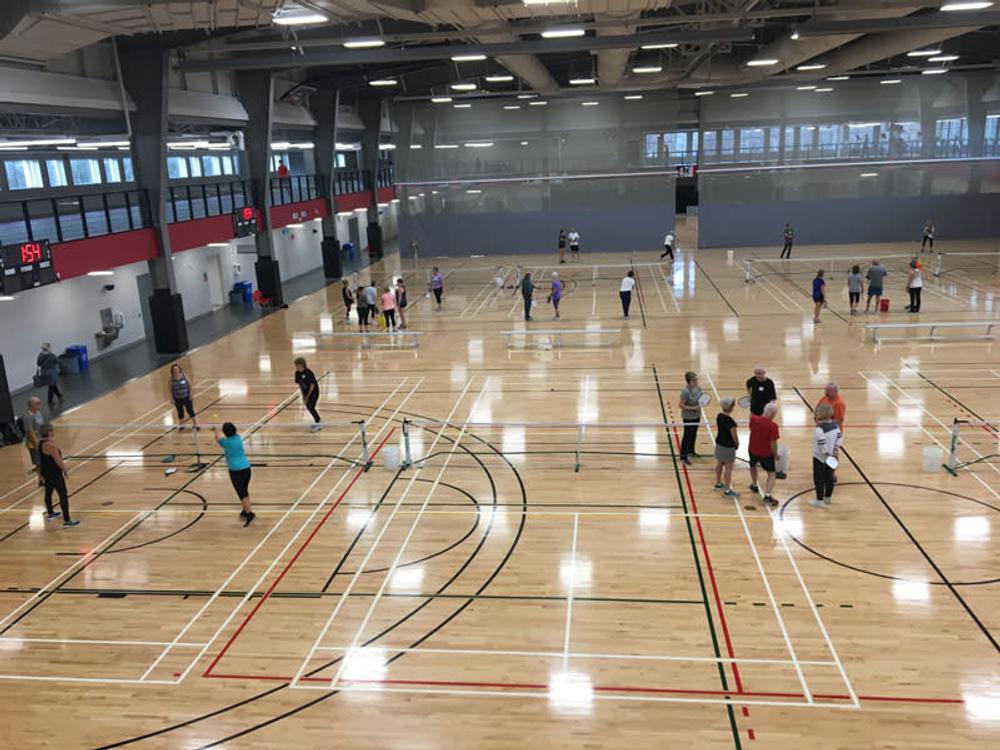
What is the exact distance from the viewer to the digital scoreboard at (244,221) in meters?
26.2

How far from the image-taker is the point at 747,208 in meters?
39.2

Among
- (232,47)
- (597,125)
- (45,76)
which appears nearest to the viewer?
(45,76)

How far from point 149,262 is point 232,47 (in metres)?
6.52

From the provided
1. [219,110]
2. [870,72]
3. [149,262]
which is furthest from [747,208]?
[149,262]

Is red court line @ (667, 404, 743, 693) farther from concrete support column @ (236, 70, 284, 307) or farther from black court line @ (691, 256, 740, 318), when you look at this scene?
concrete support column @ (236, 70, 284, 307)

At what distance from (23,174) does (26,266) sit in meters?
7.09

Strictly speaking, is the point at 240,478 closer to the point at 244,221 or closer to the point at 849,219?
the point at 244,221

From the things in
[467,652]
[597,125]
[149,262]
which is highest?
[597,125]

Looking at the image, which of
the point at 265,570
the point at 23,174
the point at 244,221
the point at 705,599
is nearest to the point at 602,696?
the point at 705,599

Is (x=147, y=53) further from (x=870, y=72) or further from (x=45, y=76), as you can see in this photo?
(x=870, y=72)

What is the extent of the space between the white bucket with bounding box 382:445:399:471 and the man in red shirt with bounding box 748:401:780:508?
18.3ft

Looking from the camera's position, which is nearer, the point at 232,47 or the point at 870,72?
the point at 232,47

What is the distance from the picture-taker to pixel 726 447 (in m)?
10.9

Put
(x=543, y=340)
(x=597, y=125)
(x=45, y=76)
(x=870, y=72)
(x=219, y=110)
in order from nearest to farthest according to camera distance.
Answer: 1. (x=45, y=76)
2. (x=543, y=340)
3. (x=219, y=110)
4. (x=870, y=72)
5. (x=597, y=125)
